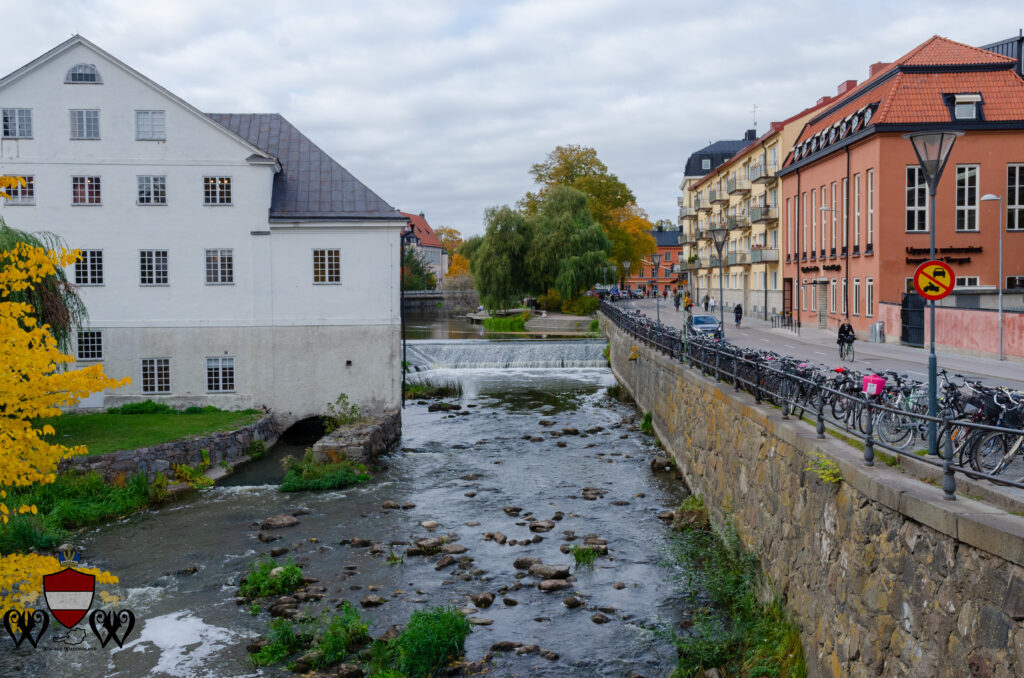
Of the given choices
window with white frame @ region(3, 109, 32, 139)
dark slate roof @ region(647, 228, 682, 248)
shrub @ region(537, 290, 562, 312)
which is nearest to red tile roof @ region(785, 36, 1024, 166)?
window with white frame @ region(3, 109, 32, 139)

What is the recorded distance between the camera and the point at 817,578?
30.9 feet

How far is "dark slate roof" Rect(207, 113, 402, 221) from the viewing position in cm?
2730

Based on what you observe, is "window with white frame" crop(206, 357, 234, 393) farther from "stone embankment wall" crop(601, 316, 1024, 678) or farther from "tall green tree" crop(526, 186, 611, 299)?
"tall green tree" crop(526, 186, 611, 299)

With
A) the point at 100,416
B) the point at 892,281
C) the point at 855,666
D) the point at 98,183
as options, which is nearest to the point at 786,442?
the point at 855,666

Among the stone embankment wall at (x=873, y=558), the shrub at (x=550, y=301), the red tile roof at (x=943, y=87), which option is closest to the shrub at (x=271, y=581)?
the stone embankment wall at (x=873, y=558)

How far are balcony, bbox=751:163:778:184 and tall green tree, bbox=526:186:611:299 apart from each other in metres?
12.5

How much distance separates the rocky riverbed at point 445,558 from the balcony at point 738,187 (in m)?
43.6

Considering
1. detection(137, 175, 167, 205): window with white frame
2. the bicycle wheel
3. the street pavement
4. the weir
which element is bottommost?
the weir

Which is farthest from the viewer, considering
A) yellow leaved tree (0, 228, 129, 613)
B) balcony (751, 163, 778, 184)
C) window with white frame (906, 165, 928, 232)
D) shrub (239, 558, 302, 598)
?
balcony (751, 163, 778, 184)

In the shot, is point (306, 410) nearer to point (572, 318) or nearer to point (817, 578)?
point (817, 578)

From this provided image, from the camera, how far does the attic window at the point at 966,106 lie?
→ 34.7m

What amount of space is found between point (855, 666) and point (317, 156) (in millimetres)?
25465

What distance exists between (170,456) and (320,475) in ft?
12.7

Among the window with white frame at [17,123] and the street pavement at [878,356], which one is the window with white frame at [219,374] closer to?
the window with white frame at [17,123]
